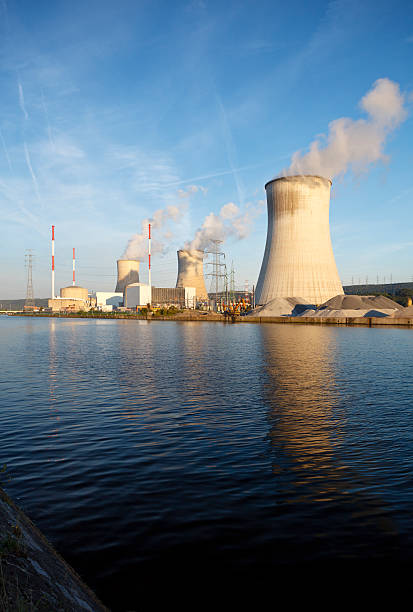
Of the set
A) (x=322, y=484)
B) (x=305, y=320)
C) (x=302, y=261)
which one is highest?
(x=302, y=261)

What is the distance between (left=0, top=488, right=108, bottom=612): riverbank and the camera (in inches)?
106

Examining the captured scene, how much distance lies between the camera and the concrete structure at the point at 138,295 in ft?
409

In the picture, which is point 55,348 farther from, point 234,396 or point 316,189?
point 316,189

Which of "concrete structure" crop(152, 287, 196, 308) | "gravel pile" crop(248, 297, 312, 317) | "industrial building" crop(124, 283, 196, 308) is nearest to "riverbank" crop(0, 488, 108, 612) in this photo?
"gravel pile" crop(248, 297, 312, 317)

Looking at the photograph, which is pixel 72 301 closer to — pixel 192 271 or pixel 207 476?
pixel 192 271

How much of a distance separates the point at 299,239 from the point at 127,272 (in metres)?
84.9

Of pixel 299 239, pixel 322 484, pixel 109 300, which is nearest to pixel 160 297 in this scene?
pixel 109 300

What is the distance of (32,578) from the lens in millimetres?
3008

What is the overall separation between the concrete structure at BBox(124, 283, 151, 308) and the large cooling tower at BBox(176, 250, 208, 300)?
31.8 ft

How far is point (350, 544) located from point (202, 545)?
1.68m

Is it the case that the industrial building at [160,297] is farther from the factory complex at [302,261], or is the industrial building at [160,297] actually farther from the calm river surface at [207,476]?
the calm river surface at [207,476]

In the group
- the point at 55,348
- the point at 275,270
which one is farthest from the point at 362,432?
the point at 275,270

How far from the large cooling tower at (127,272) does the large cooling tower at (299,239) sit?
76.2 m

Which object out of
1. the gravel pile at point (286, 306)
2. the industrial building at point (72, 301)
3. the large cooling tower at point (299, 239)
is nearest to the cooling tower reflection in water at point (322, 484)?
the large cooling tower at point (299, 239)
